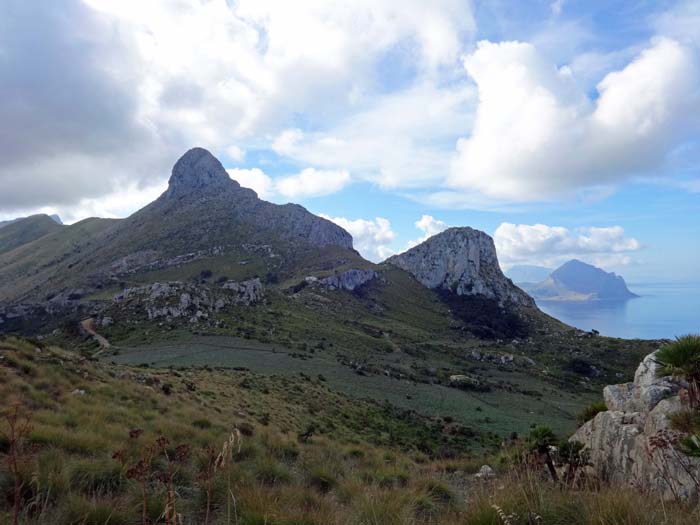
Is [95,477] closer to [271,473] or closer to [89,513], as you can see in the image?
[89,513]

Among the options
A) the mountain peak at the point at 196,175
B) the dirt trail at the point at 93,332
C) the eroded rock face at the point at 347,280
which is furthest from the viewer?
the mountain peak at the point at 196,175

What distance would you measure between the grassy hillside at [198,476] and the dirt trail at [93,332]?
35574mm

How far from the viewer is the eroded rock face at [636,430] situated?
19.4 ft

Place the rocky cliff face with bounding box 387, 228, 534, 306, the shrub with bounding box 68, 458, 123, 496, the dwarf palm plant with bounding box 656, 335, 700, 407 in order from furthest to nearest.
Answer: the rocky cliff face with bounding box 387, 228, 534, 306
the dwarf palm plant with bounding box 656, 335, 700, 407
the shrub with bounding box 68, 458, 123, 496

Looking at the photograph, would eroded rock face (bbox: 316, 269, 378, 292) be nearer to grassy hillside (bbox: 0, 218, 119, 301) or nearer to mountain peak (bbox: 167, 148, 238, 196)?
grassy hillside (bbox: 0, 218, 119, 301)

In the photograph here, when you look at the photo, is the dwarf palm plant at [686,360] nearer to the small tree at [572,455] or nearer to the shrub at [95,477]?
the small tree at [572,455]

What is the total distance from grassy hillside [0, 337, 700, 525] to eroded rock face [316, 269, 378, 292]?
8577 cm

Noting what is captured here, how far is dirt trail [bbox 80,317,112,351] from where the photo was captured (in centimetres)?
4716

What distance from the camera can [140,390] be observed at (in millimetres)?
14836

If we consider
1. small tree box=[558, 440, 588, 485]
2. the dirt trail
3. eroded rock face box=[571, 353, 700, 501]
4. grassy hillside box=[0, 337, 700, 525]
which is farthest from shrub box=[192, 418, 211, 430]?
the dirt trail

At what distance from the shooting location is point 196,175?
176m

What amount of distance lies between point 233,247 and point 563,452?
129 metres

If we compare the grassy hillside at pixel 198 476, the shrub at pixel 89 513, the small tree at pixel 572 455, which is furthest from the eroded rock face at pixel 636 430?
the shrub at pixel 89 513

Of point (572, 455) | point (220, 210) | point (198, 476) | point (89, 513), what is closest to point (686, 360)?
point (572, 455)
